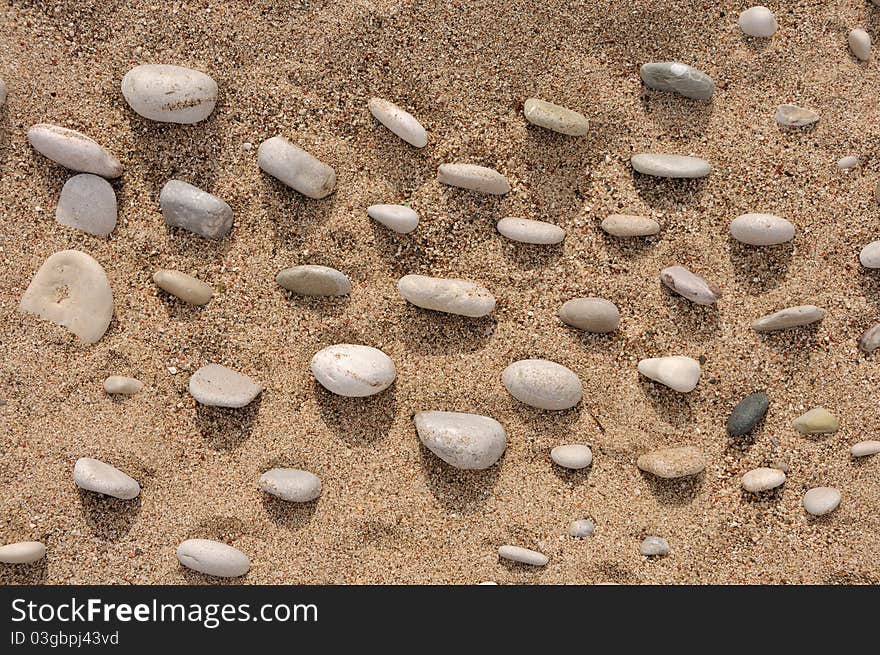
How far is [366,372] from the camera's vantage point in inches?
64.9

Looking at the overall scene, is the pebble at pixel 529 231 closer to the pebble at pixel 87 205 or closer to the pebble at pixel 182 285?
the pebble at pixel 182 285

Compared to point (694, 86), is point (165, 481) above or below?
below

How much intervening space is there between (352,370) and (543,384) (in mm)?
507

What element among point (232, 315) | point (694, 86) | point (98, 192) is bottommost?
point (232, 315)

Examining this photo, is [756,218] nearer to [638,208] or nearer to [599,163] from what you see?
[638,208]

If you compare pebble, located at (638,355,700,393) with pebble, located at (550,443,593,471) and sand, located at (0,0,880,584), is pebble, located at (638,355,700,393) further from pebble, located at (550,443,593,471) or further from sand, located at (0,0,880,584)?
pebble, located at (550,443,593,471)

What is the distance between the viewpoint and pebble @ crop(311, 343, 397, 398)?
1.64 metres

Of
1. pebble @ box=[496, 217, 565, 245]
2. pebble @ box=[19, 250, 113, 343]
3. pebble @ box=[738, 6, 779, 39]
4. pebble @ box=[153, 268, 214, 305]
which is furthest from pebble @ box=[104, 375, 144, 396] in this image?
pebble @ box=[738, 6, 779, 39]

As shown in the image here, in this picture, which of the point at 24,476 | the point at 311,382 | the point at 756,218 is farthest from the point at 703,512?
the point at 24,476

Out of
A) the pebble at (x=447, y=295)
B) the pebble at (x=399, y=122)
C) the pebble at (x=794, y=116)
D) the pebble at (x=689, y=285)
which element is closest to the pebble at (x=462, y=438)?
the pebble at (x=447, y=295)

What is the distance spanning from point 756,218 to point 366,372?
1125 mm

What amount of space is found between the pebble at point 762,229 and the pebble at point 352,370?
40.1 inches

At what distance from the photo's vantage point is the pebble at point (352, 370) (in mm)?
1644

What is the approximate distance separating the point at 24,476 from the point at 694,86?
2.09 metres
